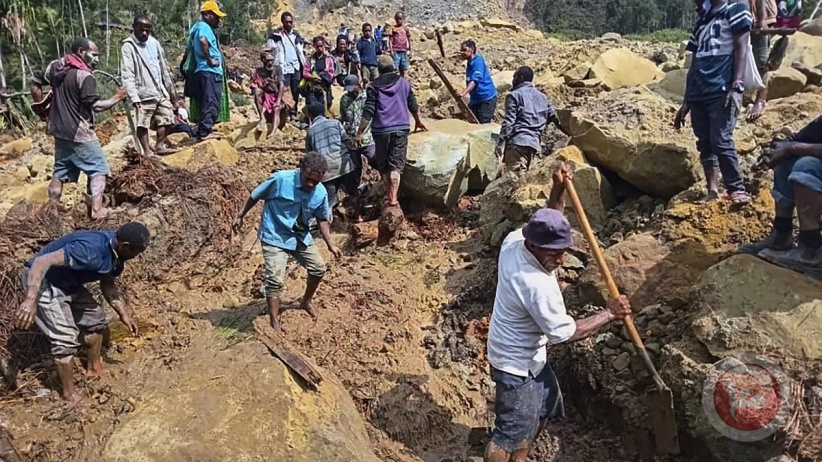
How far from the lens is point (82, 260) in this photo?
13.5ft

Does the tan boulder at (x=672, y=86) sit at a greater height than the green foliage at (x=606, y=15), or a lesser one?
greater

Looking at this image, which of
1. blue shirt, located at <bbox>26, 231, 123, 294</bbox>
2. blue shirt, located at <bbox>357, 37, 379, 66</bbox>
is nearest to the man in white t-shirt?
blue shirt, located at <bbox>26, 231, 123, 294</bbox>

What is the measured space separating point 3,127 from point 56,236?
12.3 meters

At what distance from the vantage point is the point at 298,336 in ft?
16.7

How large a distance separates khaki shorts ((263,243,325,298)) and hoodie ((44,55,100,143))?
7.04 ft

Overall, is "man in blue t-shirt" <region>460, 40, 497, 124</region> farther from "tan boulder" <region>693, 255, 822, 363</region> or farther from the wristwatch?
"tan boulder" <region>693, 255, 822, 363</region>

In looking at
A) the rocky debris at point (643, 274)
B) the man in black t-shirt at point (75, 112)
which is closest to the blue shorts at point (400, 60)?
the man in black t-shirt at point (75, 112)

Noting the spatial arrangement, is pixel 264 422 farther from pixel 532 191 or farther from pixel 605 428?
pixel 532 191

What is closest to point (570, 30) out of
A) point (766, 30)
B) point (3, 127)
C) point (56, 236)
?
point (3, 127)

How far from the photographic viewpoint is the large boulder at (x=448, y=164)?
23.1 ft

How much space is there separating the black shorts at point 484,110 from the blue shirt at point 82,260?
5.80 meters

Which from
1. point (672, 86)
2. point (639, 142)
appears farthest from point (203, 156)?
A: point (672, 86)

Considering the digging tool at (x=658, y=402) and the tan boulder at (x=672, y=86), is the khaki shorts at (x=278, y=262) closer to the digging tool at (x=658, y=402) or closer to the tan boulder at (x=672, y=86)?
the digging tool at (x=658, y=402)

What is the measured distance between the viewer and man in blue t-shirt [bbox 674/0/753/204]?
4.27 metres
